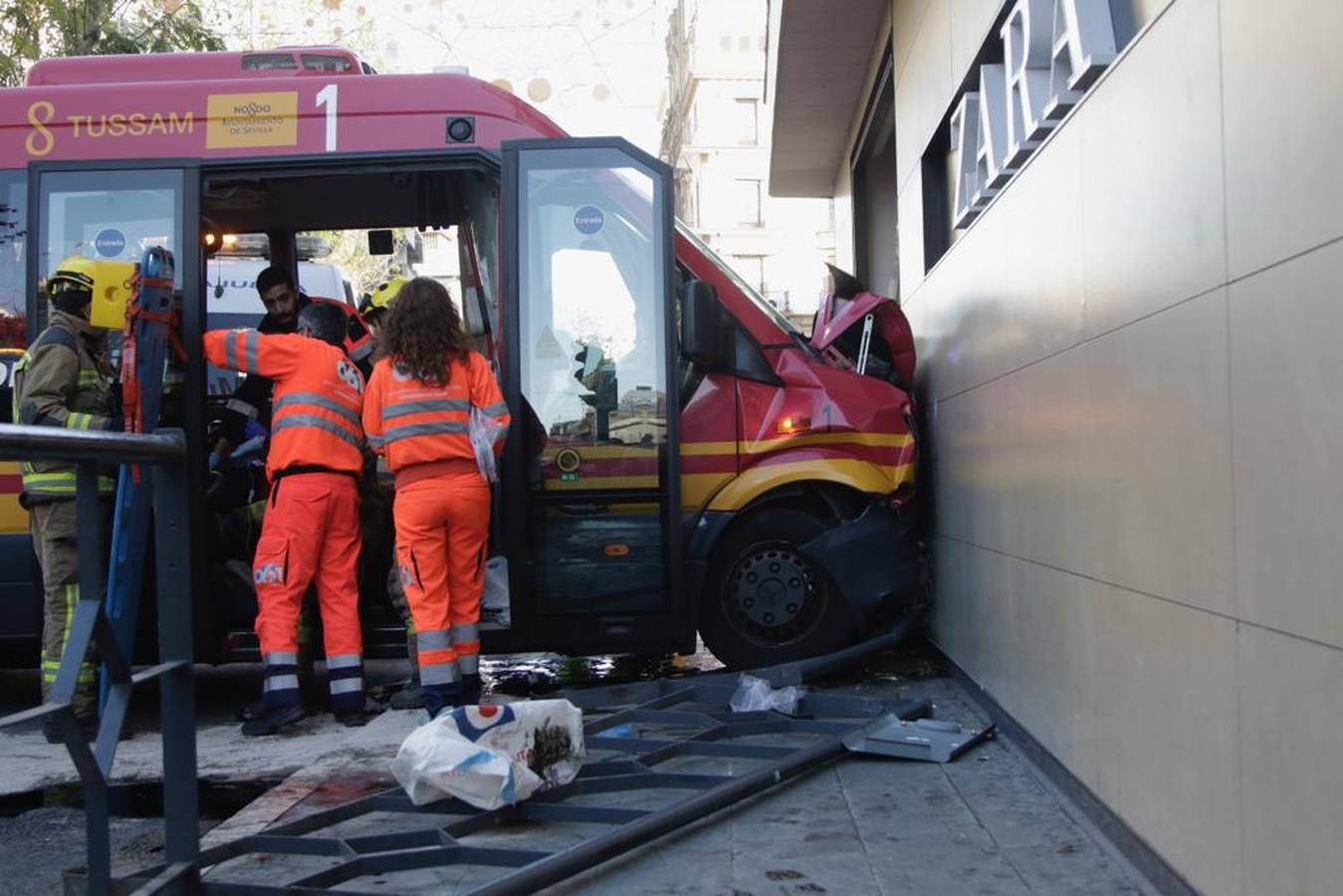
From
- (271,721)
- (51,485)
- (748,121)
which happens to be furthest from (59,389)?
(748,121)

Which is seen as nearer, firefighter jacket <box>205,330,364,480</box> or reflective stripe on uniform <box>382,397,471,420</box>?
reflective stripe on uniform <box>382,397,471,420</box>

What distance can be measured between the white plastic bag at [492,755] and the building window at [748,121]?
149 ft

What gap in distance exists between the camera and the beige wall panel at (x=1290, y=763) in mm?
2471

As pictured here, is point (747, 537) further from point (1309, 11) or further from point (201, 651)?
point (1309, 11)

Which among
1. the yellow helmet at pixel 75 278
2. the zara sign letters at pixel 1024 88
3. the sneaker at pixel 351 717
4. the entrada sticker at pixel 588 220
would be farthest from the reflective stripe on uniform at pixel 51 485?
the zara sign letters at pixel 1024 88

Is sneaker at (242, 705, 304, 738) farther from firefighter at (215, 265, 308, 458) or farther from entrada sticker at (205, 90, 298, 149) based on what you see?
entrada sticker at (205, 90, 298, 149)

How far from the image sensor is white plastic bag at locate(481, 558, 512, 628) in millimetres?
6441

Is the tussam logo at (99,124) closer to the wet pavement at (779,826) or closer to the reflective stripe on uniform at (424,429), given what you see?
the reflective stripe on uniform at (424,429)

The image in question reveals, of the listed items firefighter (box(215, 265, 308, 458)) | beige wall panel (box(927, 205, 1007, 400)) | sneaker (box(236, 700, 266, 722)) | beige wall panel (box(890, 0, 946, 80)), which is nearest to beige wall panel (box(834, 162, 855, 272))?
beige wall panel (box(890, 0, 946, 80))

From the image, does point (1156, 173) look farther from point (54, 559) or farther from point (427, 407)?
point (54, 559)

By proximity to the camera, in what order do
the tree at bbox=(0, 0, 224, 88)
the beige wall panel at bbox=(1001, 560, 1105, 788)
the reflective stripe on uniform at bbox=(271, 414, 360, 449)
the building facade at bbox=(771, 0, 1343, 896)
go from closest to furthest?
1. the building facade at bbox=(771, 0, 1343, 896)
2. the beige wall panel at bbox=(1001, 560, 1105, 788)
3. the reflective stripe on uniform at bbox=(271, 414, 360, 449)
4. the tree at bbox=(0, 0, 224, 88)

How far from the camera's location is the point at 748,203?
47188 mm

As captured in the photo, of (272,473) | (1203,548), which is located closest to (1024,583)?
(1203,548)

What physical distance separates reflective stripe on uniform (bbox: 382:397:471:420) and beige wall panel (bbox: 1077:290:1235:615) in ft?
9.41
